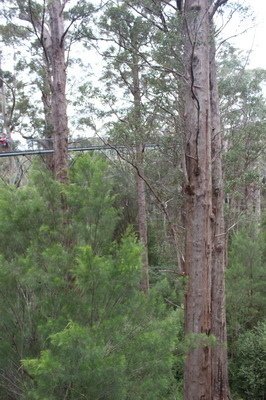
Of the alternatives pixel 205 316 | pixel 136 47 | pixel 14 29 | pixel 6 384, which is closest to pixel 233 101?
pixel 136 47

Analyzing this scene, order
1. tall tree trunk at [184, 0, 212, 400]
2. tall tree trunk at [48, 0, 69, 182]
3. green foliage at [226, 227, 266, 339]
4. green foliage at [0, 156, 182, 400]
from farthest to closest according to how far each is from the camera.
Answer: green foliage at [226, 227, 266, 339]
tall tree trunk at [48, 0, 69, 182]
tall tree trunk at [184, 0, 212, 400]
green foliage at [0, 156, 182, 400]

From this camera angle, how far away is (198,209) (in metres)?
5.34

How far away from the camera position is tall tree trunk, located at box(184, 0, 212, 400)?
5293mm

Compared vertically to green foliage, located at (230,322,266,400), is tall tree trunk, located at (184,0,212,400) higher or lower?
higher

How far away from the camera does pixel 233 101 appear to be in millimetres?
11688

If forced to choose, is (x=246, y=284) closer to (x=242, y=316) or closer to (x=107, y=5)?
(x=242, y=316)

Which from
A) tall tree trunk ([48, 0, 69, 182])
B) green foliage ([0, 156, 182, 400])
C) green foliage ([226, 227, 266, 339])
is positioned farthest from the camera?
green foliage ([226, 227, 266, 339])

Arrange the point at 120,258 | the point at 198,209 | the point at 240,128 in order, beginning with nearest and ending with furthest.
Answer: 1. the point at 120,258
2. the point at 198,209
3. the point at 240,128

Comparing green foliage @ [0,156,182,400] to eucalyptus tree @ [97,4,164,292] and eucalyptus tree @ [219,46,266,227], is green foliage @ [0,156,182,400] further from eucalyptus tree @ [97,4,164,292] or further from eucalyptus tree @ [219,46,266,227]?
eucalyptus tree @ [219,46,266,227]

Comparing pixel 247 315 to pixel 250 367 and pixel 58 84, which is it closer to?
pixel 250 367

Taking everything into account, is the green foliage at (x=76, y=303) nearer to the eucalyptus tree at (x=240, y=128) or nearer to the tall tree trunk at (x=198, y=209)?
the tall tree trunk at (x=198, y=209)

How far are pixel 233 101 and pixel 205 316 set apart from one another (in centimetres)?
770

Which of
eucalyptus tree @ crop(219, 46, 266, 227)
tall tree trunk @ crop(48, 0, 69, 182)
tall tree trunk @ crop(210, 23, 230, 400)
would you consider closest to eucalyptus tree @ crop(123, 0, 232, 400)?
tall tree trunk @ crop(48, 0, 69, 182)

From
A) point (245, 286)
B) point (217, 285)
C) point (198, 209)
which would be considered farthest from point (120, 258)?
point (245, 286)
